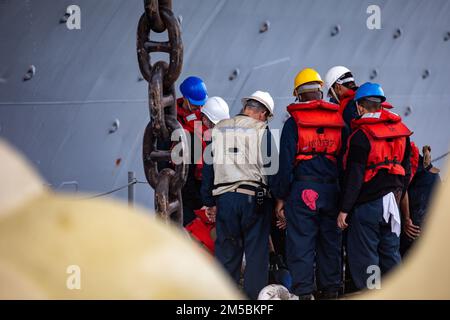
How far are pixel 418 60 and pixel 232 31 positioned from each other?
3068mm

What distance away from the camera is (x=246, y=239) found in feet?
14.8

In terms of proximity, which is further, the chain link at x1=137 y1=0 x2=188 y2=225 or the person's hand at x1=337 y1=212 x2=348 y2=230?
the person's hand at x1=337 y1=212 x2=348 y2=230

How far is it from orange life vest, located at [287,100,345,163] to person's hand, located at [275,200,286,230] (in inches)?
13.5

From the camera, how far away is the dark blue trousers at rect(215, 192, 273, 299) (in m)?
4.43

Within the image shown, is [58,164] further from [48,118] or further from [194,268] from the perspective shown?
[194,268]

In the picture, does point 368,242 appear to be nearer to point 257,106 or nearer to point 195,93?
point 257,106

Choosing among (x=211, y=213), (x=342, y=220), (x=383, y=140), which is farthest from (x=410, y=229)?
(x=211, y=213)

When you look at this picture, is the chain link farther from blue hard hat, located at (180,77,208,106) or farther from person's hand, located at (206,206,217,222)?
blue hard hat, located at (180,77,208,106)

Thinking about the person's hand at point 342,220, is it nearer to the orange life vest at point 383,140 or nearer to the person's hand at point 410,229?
the orange life vest at point 383,140

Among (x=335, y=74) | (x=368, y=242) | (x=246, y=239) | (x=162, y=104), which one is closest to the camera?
(x=162, y=104)

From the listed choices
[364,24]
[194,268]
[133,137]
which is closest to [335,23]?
[364,24]

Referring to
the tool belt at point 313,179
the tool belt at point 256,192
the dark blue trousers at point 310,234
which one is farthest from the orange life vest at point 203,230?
the tool belt at point 313,179

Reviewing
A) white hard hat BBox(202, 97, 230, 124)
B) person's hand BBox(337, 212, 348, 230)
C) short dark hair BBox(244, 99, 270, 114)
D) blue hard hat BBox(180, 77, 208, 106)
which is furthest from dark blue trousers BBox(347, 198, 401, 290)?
blue hard hat BBox(180, 77, 208, 106)

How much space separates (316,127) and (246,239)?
2.71ft
